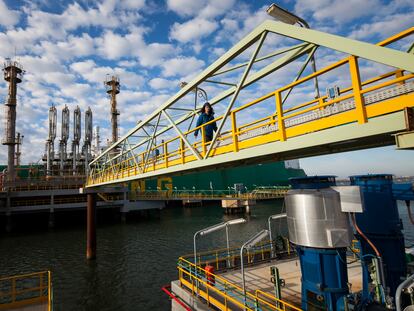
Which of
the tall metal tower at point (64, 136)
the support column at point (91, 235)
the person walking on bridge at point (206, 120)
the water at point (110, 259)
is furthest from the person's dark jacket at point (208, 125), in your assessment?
the tall metal tower at point (64, 136)

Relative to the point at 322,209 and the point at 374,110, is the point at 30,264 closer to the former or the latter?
the point at 322,209

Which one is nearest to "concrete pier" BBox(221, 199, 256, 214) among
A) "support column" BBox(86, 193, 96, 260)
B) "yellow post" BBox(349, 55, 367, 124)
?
"support column" BBox(86, 193, 96, 260)

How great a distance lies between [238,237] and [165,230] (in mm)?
10824

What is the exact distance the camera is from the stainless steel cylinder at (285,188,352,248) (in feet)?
23.0

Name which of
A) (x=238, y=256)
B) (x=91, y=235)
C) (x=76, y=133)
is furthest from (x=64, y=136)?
(x=238, y=256)

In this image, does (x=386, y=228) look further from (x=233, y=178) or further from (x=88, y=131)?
(x=233, y=178)

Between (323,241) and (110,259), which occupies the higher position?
(323,241)

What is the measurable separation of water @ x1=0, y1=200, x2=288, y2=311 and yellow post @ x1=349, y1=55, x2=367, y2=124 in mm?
13540

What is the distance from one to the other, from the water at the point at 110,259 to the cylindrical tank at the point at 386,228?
1054 cm

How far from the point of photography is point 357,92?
4.49 m

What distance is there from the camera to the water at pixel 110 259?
1461cm

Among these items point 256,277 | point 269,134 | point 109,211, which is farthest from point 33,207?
point 269,134

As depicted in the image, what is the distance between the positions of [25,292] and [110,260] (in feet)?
27.6

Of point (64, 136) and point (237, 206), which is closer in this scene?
point (237, 206)
